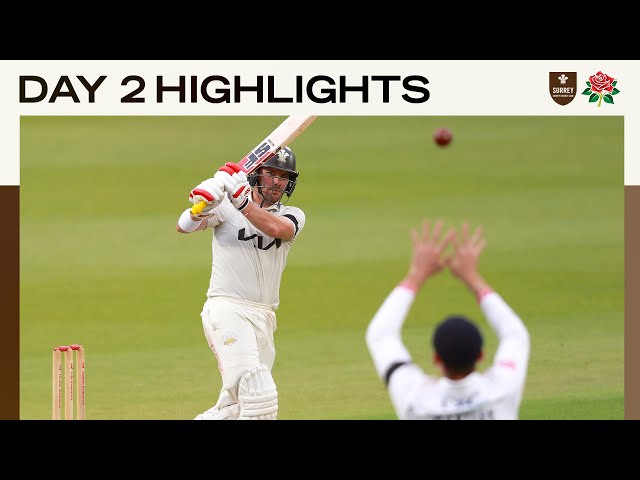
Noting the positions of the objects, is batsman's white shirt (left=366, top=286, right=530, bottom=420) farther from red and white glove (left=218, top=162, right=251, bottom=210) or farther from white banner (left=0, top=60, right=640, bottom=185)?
white banner (left=0, top=60, right=640, bottom=185)

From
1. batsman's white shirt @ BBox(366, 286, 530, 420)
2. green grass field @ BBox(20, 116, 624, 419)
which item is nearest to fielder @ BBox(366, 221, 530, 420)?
batsman's white shirt @ BBox(366, 286, 530, 420)

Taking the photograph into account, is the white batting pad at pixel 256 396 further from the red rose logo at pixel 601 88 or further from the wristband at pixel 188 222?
the red rose logo at pixel 601 88

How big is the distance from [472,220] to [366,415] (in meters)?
1.93

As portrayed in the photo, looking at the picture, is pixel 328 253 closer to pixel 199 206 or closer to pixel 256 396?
pixel 256 396

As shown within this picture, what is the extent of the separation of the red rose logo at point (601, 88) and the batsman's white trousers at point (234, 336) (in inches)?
87.1

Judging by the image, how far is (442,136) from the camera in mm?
6750

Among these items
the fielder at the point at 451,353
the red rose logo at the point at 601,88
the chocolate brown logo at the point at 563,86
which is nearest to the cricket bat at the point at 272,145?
the chocolate brown logo at the point at 563,86

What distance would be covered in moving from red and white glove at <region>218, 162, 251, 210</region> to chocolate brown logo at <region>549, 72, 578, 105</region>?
1.83 metres

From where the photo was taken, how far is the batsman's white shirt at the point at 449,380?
4191 millimetres

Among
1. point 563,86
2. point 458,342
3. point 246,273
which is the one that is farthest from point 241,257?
point 458,342

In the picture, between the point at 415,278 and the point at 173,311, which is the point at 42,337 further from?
the point at 415,278

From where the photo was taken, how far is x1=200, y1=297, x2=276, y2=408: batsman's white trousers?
268 inches

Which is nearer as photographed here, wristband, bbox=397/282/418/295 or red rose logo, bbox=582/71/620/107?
wristband, bbox=397/282/418/295
